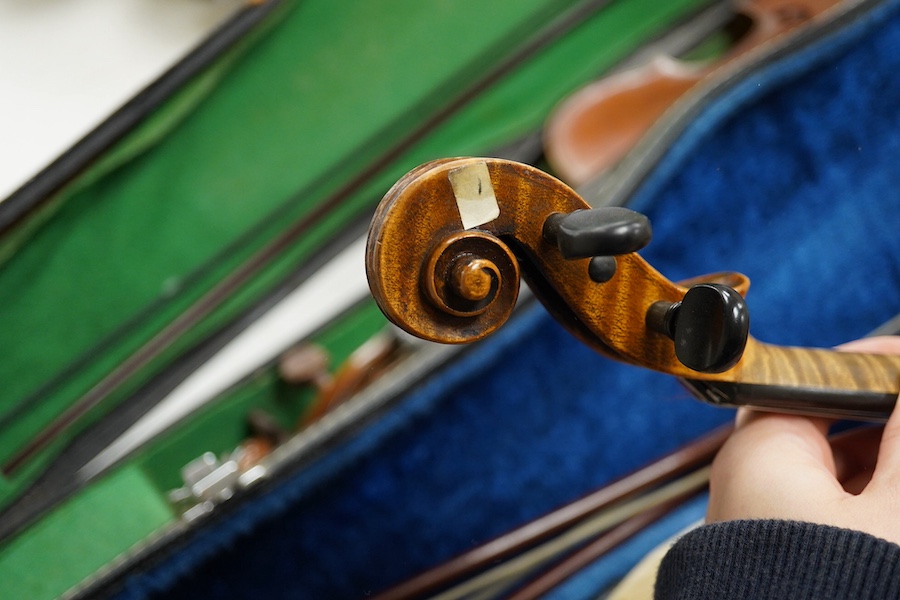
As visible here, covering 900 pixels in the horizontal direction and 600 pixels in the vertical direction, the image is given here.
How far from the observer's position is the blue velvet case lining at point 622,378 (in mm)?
650

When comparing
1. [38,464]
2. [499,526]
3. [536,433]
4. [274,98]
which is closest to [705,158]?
[536,433]

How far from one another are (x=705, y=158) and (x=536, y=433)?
14.0 inches

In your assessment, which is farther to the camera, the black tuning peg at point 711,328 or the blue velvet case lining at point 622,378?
the blue velvet case lining at point 622,378

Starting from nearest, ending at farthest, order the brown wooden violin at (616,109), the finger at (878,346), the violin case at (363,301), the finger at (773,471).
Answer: the finger at (773,471), the finger at (878,346), the violin case at (363,301), the brown wooden violin at (616,109)

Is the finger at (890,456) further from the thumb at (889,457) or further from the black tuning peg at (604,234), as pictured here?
the black tuning peg at (604,234)

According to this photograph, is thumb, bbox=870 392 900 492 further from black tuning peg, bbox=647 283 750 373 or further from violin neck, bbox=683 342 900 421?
black tuning peg, bbox=647 283 750 373

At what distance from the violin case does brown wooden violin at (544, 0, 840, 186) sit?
0.57ft

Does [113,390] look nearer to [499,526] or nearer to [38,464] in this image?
[38,464]

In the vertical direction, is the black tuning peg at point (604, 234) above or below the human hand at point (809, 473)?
above

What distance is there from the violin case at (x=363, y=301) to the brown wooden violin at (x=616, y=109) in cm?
17

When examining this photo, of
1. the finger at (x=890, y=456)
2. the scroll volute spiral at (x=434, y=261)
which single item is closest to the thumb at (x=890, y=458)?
the finger at (x=890, y=456)

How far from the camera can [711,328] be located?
1.18 feet

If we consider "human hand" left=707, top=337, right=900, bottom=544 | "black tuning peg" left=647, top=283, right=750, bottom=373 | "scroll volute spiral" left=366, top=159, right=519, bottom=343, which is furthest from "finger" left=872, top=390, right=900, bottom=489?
"scroll volute spiral" left=366, top=159, right=519, bottom=343

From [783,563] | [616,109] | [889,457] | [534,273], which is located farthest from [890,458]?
[616,109]
